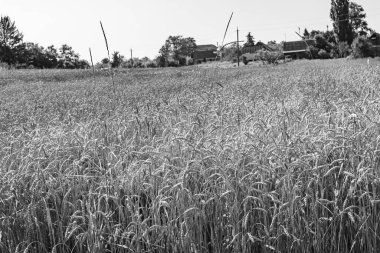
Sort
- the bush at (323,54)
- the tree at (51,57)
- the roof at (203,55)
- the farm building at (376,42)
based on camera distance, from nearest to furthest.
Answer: the farm building at (376,42) < the bush at (323,54) < the tree at (51,57) < the roof at (203,55)

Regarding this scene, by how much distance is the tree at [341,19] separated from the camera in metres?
58.7

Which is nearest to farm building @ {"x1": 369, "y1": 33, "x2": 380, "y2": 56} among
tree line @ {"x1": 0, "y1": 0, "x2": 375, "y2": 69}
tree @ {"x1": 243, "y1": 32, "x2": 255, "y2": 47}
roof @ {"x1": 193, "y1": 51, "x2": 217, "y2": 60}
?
tree line @ {"x1": 0, "y1": 0, "x2": 375, "y2": 69}

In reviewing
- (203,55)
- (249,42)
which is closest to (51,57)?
(203,55)

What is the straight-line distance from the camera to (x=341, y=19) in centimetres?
6091

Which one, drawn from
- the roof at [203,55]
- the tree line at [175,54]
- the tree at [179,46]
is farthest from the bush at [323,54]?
the tree at [179,46]

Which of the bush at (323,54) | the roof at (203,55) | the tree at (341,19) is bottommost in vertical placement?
the bush at (323,54)

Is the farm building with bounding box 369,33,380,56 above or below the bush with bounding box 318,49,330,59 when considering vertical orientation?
above

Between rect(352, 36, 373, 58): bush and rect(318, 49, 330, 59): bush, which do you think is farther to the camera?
rect(318, 49, 330, 59): bush

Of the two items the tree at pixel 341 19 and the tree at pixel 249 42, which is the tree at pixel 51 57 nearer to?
the tree at pixel 249 42

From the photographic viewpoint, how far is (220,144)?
4141mm

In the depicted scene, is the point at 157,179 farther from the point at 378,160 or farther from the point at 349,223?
the point at 378,160

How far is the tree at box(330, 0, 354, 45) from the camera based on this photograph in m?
58.7

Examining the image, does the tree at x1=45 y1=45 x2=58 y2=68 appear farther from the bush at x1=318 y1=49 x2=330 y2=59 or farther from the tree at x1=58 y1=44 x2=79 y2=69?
the bush at x1=318 y1=49 x2=330 y2=59

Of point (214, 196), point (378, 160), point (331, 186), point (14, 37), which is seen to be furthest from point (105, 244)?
point (14, 37)
